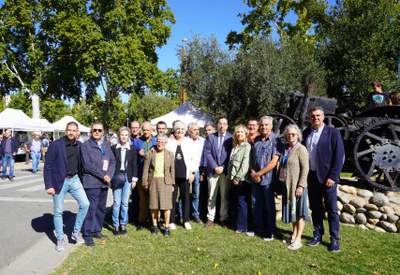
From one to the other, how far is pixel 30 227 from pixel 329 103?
612 cm

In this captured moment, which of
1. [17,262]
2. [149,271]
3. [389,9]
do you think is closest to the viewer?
[149,271]

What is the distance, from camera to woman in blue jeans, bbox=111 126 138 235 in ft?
17.6

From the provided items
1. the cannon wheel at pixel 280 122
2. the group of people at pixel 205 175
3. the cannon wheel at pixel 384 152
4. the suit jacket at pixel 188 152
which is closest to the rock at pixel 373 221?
the cannon wheel at pixel 384 152

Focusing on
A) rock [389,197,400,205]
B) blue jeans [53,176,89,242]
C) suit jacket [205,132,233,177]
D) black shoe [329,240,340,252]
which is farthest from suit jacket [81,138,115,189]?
rock [389,197,400,205]

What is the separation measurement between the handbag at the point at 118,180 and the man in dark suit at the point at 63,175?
22.9 inches

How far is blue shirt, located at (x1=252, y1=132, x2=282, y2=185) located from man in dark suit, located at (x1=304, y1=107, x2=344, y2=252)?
1.54ft

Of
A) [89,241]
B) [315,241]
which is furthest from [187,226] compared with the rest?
[315,241]

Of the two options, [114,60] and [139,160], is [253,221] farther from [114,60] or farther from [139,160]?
[114,60]

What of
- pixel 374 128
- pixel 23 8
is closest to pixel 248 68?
pixel 374 128

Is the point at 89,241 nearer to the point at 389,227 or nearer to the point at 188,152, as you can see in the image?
the point at 188,152

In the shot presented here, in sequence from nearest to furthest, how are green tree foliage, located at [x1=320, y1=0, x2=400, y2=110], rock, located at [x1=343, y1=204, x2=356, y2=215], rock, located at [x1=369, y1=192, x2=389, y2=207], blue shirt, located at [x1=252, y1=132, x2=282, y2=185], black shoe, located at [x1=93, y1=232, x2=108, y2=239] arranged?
blue shirt, located at [x1=252, y1=132, x2=282, y2=185]
black shoe, located at [x1=93, y1=232, x2=108, y2=239]
rock, located at [x1=369, y1=192, x2=389, y2=207]
rock, located at [x1=343, y1=204, x2=356, y2=215]
green tree foliage, located at [x1=320, y1=0, x2=400, y2=110]

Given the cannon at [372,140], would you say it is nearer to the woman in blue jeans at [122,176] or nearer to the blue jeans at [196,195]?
the blue jeans at [196,195]

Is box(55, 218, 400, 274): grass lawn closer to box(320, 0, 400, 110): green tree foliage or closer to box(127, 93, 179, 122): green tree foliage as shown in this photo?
box(320, 0, 400, 110): green tree foliage

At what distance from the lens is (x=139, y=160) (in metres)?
5.97
